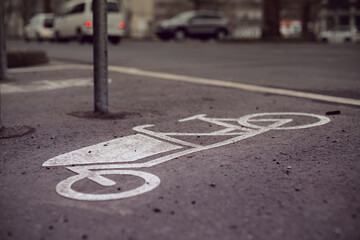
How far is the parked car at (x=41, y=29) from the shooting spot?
3288cm

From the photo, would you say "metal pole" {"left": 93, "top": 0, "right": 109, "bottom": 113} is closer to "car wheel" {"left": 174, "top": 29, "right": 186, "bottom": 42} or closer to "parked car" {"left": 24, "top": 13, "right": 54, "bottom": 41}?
"car wheel" {"left": 174, "top": 29, "right": 186, "bottom": 42}

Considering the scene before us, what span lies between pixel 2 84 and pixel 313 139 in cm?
602

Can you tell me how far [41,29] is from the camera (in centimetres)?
3306

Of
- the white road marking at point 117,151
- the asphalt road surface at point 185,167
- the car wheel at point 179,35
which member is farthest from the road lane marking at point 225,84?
the car wheel at point 179,35

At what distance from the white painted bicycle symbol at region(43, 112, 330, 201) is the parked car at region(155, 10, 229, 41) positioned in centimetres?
2839

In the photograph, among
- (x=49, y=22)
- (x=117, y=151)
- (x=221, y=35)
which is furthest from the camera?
(x=221, y=35)

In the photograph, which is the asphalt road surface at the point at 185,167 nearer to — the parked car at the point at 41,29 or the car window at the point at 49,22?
the parked car at the point at 41,29

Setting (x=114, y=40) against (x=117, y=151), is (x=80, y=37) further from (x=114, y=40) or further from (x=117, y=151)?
(x=117, y=151)

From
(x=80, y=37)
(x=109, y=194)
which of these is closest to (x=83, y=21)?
(x=80, y=37)

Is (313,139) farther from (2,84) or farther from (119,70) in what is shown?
(119,70)

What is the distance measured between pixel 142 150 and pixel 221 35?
31.1 m

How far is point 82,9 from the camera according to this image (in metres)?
26.4

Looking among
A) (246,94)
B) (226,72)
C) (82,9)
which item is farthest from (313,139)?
(82,9)

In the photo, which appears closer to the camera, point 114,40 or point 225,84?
point 225,84
